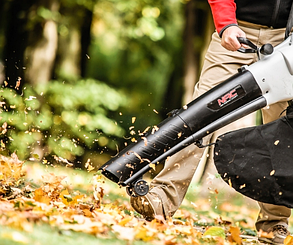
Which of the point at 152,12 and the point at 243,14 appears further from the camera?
the point at 152,12

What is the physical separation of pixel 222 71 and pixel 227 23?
15.7 inches

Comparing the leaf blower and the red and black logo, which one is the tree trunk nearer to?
the leaf blower

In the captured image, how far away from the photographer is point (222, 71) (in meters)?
3.70

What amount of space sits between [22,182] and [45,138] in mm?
5874

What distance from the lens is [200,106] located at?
3486mm

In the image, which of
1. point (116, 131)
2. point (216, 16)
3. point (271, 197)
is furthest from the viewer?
point (116, 131)

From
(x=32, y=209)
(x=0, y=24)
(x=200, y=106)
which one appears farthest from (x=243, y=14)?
(x=0, y=24)

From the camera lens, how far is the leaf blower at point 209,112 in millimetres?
3449

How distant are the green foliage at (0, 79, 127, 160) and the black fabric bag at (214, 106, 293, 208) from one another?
Result: 16.2 feet

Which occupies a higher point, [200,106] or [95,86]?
[95,86]

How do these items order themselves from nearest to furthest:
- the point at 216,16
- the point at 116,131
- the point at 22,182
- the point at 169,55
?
the point at 216,16 → the point at 22,182 → the point at 116,131 → the point at 169,55

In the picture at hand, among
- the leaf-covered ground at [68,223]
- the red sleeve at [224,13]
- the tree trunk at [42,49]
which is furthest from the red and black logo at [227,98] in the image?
the tree trunk at [42,49]

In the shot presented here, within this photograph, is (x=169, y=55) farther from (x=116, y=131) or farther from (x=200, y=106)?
(x=200, y=106)

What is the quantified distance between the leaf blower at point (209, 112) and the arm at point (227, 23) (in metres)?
0.16
